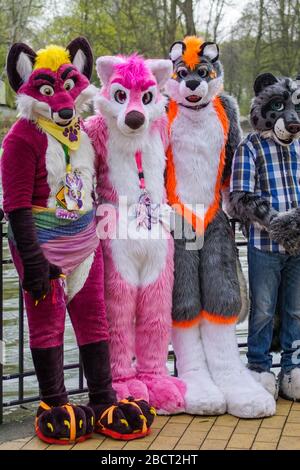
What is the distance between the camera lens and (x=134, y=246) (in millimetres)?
4699

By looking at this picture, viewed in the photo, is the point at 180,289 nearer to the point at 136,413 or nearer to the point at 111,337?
the point at 111,337

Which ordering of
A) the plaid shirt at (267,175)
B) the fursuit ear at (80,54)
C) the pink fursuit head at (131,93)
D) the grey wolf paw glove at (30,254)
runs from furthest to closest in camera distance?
1. the plaid shirt at (267,175)
2. the pink fursuit head at (131,93)
3. the fursuit ear at (80,54)
4. the grey wolf paw glove at (30,254)

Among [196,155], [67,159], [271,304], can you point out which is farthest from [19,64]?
[271,304]

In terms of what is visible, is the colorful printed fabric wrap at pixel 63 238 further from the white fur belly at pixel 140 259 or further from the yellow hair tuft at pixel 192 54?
the yellow hair tuft at pixel 192 54

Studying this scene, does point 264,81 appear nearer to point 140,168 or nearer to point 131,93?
point 131,93

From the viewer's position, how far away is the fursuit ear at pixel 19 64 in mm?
4266

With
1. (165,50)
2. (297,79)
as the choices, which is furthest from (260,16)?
(297,79)

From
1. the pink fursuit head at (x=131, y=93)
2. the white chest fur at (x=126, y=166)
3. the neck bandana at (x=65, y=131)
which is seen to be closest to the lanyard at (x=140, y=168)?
the white chest fur at (x=126, y=166)

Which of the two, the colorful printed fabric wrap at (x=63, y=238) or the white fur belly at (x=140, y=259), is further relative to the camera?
the white fur belly at (x=140, y=259)

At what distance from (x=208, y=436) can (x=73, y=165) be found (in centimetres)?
160

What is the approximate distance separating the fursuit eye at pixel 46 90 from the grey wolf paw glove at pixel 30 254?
2.05ft

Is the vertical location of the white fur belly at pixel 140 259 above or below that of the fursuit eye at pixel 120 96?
below

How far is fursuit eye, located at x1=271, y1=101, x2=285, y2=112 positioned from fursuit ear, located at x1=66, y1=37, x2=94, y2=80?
1.15 metres

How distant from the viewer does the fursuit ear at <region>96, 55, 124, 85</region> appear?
4.73 metres
